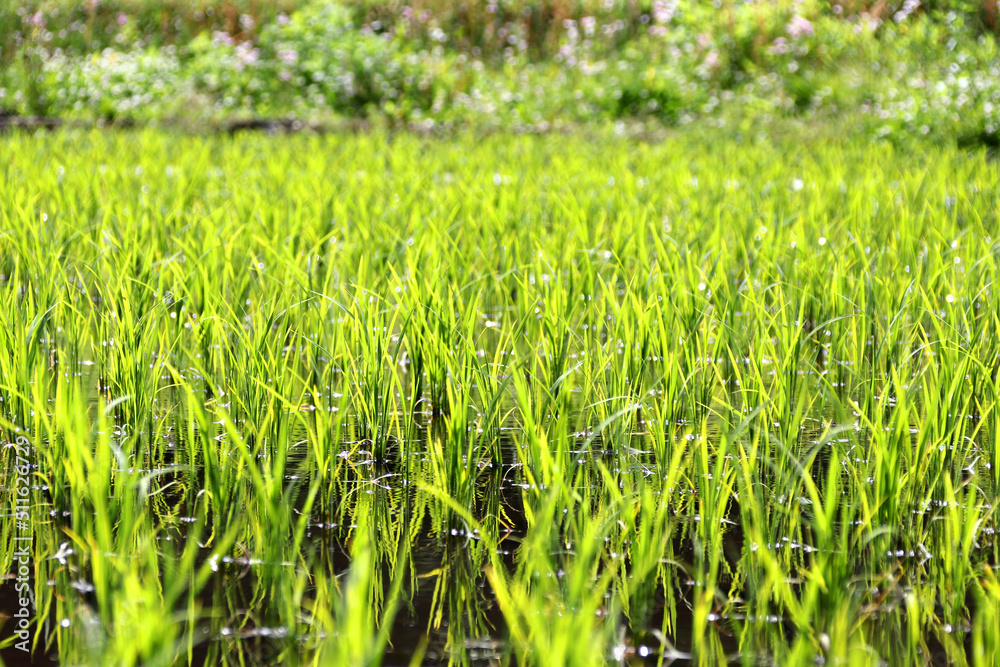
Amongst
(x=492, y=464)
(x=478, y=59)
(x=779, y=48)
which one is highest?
(x=779, y=48)

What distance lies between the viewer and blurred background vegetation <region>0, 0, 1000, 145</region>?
31.4 ft

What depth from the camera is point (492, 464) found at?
186 centimetres

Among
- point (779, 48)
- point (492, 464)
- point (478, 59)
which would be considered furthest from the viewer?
point (478, 59)

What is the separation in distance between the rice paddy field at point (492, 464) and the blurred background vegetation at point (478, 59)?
5.99 m

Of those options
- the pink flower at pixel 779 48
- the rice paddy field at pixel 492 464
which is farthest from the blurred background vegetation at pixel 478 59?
the rice paddy field at pixel 492 464

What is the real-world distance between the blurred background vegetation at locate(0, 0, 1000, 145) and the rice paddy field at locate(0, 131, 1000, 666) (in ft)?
19.6

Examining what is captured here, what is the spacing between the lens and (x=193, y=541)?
125cm

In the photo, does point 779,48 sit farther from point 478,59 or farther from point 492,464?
point 492,464

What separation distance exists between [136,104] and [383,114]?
8.39ft

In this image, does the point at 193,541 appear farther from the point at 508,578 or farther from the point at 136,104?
the point at 136,104

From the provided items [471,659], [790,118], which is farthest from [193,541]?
[790,118]

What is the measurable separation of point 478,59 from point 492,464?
35.4 ft

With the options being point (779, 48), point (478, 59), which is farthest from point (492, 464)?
point (478, 59)

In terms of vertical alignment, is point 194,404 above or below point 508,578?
above
